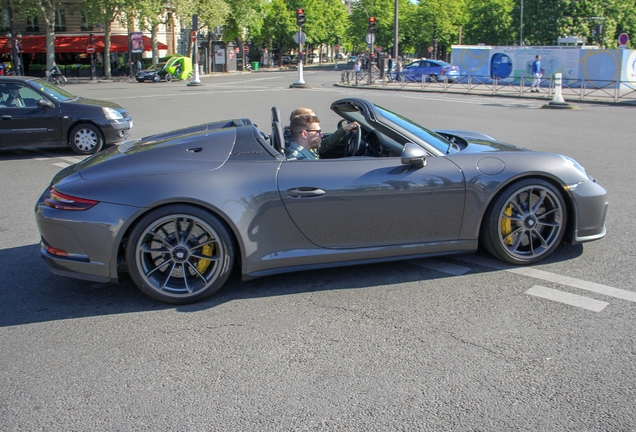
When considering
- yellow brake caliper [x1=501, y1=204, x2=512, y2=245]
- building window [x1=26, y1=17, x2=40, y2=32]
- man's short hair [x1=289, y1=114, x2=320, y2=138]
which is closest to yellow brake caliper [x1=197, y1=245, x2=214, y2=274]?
man's short hair [x1=289, y1=114, x2=320, y2=138]

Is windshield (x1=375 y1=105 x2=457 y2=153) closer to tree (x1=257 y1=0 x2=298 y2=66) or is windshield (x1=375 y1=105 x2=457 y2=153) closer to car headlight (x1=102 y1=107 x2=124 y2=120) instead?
car headlight (x1=102 y1=107 x2=124 y2=120)

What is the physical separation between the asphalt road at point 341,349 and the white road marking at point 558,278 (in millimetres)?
20

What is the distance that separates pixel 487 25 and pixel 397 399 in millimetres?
71318

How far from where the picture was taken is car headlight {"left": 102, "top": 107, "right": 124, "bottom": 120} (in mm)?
11070

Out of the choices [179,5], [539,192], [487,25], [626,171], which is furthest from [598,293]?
[487,25]

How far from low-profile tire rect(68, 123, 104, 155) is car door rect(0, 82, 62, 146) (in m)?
0.25

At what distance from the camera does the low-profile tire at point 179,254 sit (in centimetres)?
404

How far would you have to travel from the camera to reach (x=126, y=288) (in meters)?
4.51

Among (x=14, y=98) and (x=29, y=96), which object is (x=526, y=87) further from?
(x=14, y=98)

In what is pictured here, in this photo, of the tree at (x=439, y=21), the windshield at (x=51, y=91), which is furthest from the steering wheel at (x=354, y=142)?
the tree at (x=439, y=21)

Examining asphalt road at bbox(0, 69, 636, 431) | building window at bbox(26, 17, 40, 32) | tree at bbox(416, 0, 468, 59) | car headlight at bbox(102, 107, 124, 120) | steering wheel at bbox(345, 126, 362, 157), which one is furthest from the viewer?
tree at bbox(416, 0, 468, 59)

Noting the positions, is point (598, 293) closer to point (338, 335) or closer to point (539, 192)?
point (539, 192)

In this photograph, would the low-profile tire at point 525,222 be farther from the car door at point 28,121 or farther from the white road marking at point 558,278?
the car door at point 28,121

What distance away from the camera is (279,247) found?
13.8 feet
